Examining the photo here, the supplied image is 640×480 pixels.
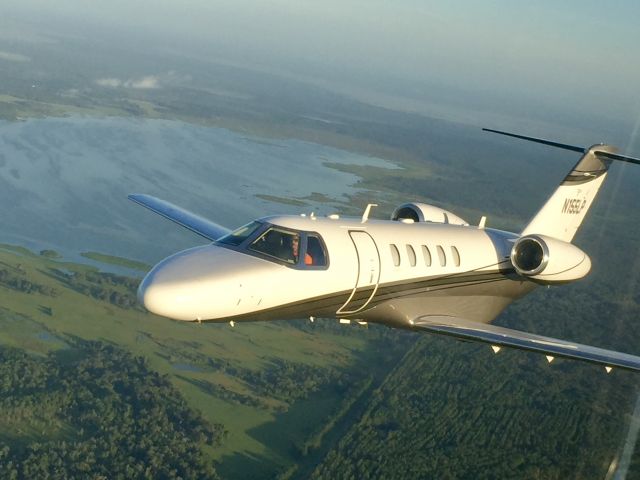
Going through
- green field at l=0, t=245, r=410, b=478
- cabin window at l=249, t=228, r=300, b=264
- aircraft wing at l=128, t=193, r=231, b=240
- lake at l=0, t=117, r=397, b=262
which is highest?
cabin window at l=249, t=228, r=300, b=264

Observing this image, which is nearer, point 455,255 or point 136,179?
point 455,255

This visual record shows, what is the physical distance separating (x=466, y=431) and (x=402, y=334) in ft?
94.5

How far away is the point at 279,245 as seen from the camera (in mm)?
16000

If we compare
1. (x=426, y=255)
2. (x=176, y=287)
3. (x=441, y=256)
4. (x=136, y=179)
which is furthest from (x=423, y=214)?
(x=136, y=179)

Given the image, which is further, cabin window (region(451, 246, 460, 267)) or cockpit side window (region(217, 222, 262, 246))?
cabin window (region(451, 246, 460, 267))

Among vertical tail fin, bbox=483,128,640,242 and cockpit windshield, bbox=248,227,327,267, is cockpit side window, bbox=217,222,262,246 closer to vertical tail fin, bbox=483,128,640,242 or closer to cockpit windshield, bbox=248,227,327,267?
cockpit windshield, bbox=248,227,327,267

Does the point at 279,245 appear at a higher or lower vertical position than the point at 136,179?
higher

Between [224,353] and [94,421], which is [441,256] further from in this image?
[224,353]

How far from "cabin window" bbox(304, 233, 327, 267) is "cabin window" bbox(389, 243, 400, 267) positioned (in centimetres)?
224

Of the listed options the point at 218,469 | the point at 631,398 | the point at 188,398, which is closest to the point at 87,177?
the point at 188,398

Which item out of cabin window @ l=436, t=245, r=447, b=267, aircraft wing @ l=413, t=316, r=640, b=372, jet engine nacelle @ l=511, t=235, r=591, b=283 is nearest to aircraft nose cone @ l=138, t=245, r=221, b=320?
aircraft wing @ l=413, t=316, r=640, b=372

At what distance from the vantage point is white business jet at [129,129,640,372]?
48.4 feet

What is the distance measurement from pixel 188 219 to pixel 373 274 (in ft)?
26.9

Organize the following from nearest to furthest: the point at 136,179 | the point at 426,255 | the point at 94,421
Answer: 1. the point at 426,255
2. the point at 94,421
3. the point at 136,179
